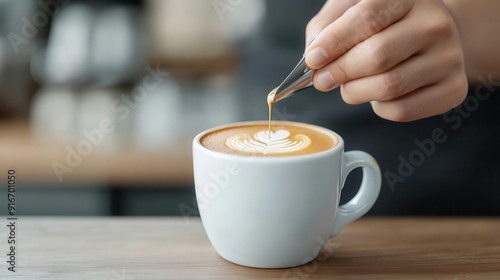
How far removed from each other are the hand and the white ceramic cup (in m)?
0.08

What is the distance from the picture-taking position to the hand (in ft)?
2.20

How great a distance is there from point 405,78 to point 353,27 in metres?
0.08

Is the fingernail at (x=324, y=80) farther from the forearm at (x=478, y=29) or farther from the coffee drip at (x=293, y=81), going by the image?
the forearm at (x=478, y=29)

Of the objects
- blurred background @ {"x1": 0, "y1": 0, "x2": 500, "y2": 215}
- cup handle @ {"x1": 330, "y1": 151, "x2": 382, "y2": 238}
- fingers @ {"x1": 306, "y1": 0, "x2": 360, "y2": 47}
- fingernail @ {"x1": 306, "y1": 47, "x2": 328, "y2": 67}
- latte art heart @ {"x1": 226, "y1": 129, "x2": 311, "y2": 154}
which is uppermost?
fingers @ {"x1": 306, "y1": 0, "x2": 360, "y2": 47}

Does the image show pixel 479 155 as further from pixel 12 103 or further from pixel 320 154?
pixel 12 103

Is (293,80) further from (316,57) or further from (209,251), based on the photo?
(209,251)

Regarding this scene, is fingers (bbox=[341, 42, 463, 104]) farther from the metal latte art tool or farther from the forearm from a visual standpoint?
the forearm

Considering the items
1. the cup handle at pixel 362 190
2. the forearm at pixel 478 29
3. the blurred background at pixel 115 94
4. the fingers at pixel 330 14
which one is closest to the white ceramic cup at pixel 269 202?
the cup handle at pixel 362 190

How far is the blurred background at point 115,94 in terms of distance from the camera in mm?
1637

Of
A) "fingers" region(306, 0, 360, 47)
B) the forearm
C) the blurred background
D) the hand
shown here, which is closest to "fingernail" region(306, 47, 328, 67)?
the hand

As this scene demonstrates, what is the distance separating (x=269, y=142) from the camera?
2.28ft

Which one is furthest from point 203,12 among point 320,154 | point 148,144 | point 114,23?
point 320,154

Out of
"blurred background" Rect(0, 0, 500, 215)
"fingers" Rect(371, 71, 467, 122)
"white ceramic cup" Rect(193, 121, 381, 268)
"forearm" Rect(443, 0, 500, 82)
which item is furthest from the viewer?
"blurred background" Rect(0, 0, 500, 215)

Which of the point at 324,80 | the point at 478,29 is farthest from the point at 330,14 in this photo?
the point at 478,29
